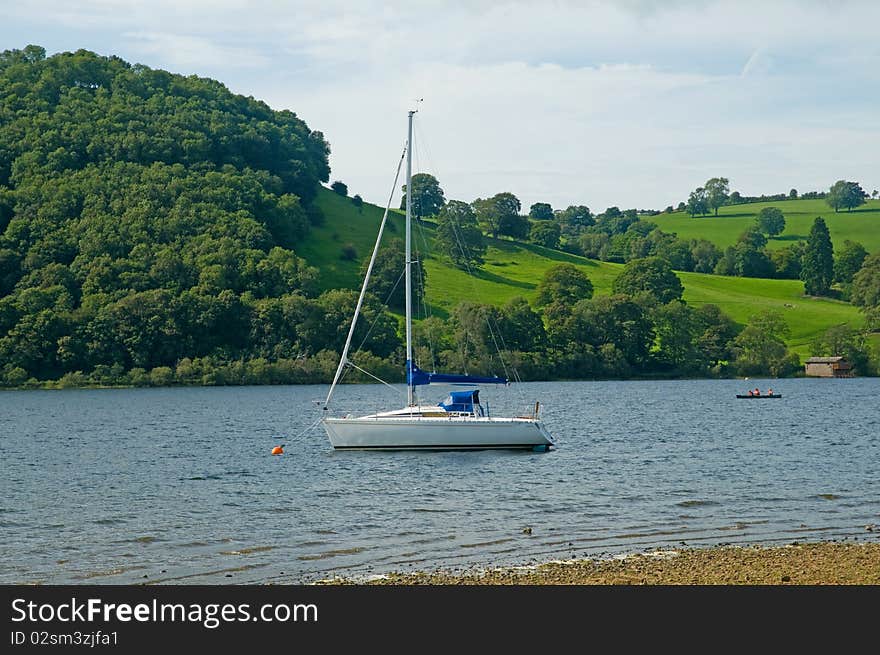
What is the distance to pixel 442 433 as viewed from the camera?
183 feet

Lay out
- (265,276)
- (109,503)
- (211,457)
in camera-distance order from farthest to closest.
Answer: (265,276), (211,457), (109,503)

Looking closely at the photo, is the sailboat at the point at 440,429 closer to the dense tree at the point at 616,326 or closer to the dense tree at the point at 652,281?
the dense tree at the point at 616,326

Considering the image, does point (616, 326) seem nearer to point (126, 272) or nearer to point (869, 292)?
point (869, 292)

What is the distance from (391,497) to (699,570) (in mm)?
18336

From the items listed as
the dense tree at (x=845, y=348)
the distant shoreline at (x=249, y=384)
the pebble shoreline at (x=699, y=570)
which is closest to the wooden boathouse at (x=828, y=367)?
the distant shoreline at (x=249, y=384)

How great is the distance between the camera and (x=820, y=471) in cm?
5128

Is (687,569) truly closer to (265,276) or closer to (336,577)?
(336,577)

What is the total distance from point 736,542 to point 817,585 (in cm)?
842

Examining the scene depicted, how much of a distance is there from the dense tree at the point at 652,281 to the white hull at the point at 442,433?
137 meters

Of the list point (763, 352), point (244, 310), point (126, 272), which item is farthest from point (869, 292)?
point (126, 272)

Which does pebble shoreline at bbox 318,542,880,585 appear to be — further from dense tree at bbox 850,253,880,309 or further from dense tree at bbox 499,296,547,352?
dense tree at bbox 850,253,880,309

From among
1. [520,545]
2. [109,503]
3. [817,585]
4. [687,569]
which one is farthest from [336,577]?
[109,503]

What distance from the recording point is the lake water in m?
31.0

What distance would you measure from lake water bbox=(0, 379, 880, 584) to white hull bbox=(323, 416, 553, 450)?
715 millimetres
